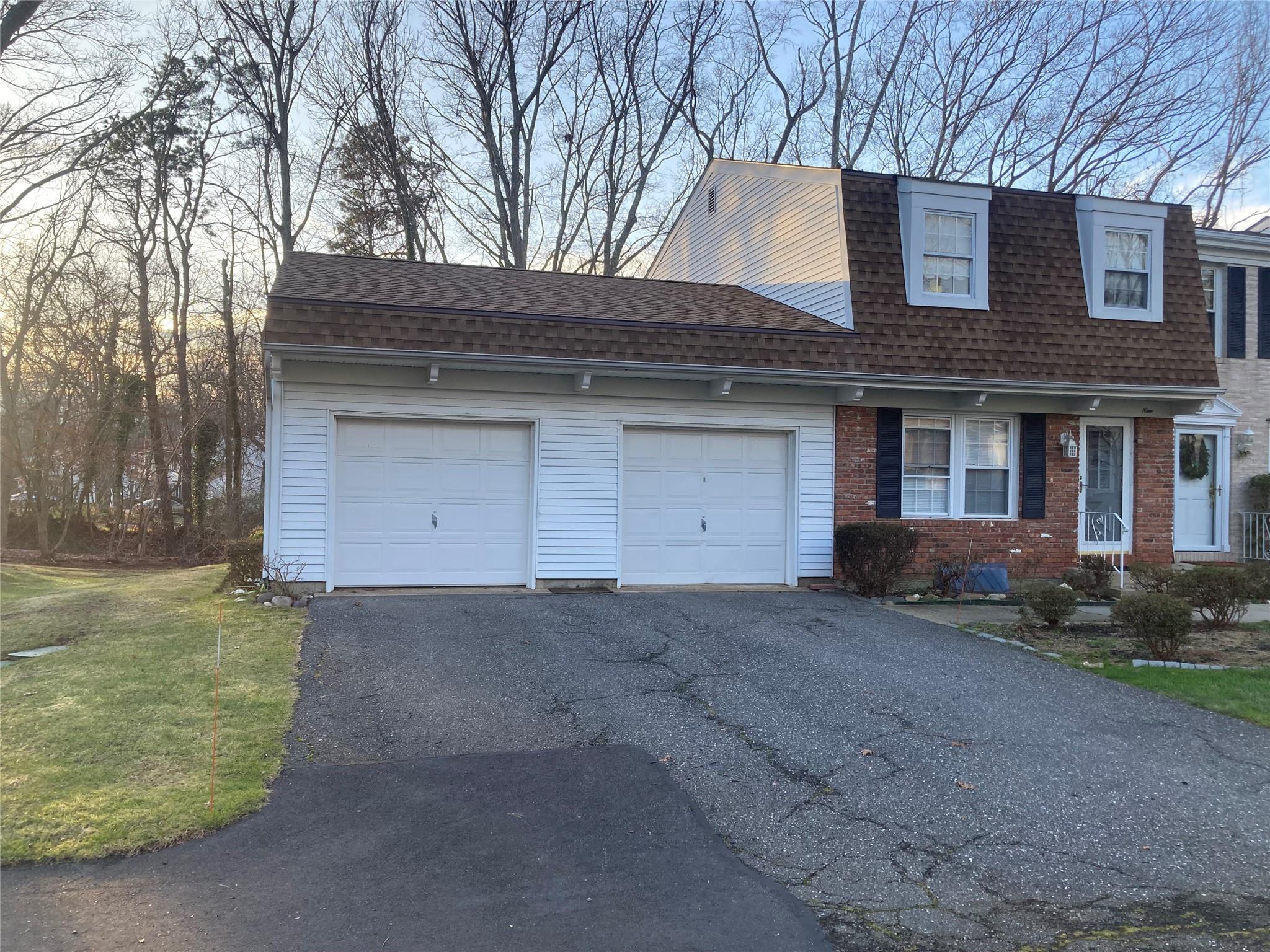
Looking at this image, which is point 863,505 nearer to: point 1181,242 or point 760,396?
point 760,396

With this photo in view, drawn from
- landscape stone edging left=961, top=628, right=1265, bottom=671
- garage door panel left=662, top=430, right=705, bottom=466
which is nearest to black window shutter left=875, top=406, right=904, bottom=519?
garage door panel left=662, top=430, right=705, bottom=466

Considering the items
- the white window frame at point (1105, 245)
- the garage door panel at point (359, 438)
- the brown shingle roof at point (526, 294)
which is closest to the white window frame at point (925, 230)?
the brown shingle roof at point (526, 294)

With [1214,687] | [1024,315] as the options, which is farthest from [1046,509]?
[1214,687]

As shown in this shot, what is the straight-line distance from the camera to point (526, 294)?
42.3 ft

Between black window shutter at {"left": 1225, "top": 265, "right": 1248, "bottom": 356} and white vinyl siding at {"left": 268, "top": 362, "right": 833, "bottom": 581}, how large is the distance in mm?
8944

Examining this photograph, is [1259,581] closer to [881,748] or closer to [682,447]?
[682,447]

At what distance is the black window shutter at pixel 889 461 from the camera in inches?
491

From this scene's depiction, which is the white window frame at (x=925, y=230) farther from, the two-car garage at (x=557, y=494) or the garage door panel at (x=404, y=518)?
the garage door panel at (x=404, y=518)

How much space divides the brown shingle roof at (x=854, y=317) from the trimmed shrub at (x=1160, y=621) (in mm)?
4656

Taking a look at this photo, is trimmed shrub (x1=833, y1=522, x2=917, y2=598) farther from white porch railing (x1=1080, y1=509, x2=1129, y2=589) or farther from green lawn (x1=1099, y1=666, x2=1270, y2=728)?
green lawn (x1=1099, y1=666, x2=1270, y2=728)

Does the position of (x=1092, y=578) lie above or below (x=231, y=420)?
below

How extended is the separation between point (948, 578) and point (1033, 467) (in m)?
2.50

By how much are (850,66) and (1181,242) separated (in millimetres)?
16876

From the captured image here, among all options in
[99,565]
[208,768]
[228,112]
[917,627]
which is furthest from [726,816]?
[228,112]
